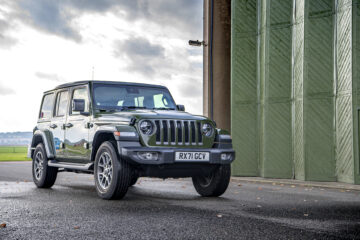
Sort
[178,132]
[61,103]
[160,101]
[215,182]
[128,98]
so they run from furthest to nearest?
[61,103], [160,101], [128,98], [215,182], [178,132]

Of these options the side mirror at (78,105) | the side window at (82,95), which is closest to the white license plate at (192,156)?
the side mirror at (78,105)

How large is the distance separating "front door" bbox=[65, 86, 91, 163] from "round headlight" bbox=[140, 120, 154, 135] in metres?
1.39

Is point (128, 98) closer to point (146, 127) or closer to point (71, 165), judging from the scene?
point (146, 127)

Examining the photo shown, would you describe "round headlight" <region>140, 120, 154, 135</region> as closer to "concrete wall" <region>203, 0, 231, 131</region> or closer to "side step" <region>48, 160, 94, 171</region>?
"side step" <region>48, 160, 94, 171</region>

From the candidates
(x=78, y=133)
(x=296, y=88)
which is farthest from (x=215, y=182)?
(x=296, y=88)

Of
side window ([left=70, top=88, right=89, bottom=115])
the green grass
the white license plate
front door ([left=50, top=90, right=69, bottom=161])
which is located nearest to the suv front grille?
the white license plate

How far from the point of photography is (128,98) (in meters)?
8.61

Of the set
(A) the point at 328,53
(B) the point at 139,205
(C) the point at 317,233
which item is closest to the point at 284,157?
(A) the point at 328,53

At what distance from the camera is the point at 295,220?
564cm

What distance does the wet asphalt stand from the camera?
185 inches

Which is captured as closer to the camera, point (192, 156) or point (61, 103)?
point (192, 156)

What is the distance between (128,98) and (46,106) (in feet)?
8.89

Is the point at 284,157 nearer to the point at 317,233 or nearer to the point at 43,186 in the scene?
the point at 43,186

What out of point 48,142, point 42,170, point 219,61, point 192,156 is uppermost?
point 219,61
